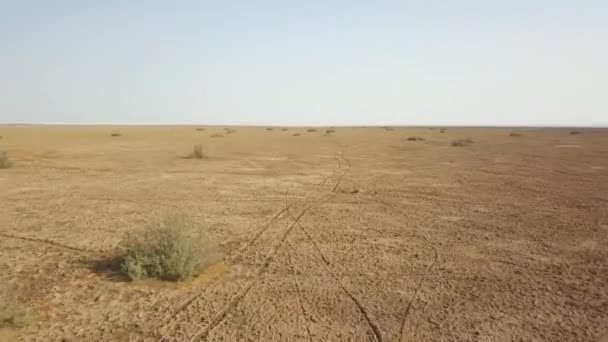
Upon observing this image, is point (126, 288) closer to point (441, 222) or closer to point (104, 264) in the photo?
point (104, 264)

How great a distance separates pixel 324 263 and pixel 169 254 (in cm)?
211

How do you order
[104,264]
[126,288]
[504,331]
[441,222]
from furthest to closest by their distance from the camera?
[441,222] < [104,264] < [126,288] < [504,331]

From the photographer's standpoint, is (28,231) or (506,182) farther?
(506,182)

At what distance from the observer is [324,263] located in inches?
255

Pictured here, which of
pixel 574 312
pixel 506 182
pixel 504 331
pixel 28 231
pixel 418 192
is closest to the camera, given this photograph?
pixel 504 331

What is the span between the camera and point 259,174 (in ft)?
53.6

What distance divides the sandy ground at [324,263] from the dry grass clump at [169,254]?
19 cm

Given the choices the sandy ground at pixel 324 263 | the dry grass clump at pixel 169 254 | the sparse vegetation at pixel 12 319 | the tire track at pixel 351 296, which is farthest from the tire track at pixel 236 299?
the sparse vegetation at pixel 12 319

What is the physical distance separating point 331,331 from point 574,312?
266 centimetres

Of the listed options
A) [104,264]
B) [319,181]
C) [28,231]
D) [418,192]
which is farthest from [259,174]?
[104,264]

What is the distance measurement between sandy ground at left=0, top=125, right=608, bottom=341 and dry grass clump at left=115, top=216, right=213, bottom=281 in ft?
0.64

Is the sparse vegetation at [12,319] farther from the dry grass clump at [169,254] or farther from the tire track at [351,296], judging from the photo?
the tire track at [351,296]

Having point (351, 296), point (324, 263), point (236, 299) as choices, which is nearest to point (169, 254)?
point (236, 299)

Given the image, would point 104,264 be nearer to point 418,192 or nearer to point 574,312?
point 574,312
